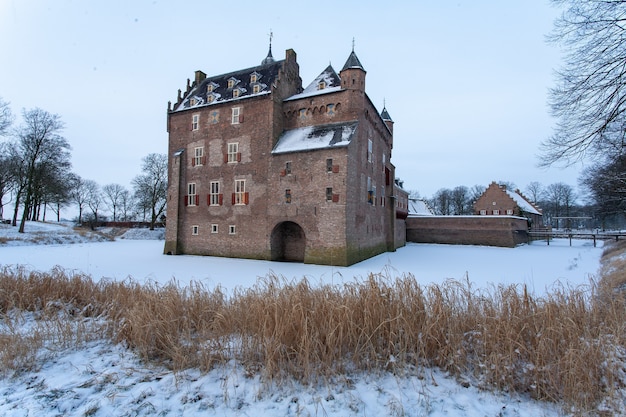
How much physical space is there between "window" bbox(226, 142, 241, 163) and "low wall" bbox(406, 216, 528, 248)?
981 inches

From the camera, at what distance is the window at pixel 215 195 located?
2302 cm

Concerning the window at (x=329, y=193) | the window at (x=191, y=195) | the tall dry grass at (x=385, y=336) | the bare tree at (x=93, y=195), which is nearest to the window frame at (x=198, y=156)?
the window at (x=191, y=195)

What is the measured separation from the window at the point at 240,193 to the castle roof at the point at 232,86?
251 inches

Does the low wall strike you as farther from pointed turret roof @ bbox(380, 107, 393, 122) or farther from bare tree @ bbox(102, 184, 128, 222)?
bare tree @ bbox(102, 184, 128, 222)

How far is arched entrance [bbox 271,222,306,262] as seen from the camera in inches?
822

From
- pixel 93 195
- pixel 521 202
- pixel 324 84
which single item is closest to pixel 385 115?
pixel 324 84

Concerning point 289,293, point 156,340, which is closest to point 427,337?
point 289,293

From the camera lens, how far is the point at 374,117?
2380 centimetres

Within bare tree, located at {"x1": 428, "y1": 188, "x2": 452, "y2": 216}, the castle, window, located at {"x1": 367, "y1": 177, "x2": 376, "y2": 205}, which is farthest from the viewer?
A: bare tree, located at {"x1": 428, "y1": 188, "x2": 452, "y2": 216}

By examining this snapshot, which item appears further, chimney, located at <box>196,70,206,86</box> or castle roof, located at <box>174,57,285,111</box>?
chimney, located at <box>196,70,206,86</box>

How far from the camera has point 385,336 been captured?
15.2 ft

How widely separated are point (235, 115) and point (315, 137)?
688 cm

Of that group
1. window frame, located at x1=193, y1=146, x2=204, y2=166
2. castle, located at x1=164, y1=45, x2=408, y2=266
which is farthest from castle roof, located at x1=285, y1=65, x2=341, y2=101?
window frame, located at x1=193, y1=146, x2=204, y2=166

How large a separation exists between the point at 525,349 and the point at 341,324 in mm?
2386
